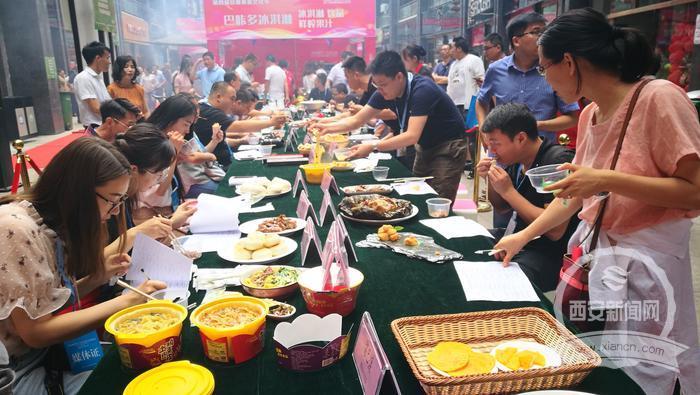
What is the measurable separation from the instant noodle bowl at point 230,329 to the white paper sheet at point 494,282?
71cm

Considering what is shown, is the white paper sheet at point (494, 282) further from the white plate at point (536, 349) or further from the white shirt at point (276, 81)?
the white shirt at point (276, 81)

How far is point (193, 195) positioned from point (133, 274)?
2189 millimetres

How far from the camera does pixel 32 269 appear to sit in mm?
1329

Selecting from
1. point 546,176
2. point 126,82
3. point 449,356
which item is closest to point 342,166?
point 546,176

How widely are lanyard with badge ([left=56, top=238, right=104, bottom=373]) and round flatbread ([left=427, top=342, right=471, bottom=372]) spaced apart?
1094 millimetres

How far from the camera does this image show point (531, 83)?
3.56m

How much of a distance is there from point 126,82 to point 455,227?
194 inches

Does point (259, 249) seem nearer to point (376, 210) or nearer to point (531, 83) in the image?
point (376, 210)

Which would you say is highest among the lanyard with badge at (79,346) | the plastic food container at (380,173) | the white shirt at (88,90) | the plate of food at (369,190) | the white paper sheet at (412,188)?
the white shirt at (88,90)

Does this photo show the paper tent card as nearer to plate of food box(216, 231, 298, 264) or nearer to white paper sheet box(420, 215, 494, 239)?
plate of food box(216, 231, 298, 264)

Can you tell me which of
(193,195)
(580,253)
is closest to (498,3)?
(193,195)

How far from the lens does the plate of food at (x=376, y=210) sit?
225cm

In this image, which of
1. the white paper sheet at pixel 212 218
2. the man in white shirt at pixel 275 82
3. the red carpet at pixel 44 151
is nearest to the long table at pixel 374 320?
the white paper sheet at pixel 212 218

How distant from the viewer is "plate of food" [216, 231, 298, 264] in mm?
1811
